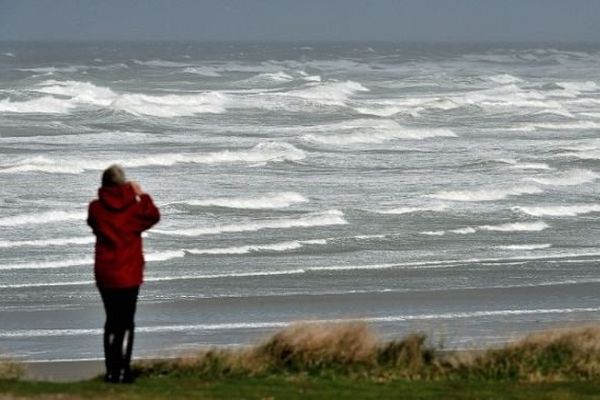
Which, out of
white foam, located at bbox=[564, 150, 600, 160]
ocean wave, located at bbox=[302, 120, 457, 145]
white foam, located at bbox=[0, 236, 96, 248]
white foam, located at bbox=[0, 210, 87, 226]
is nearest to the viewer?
white foam, located at bbox=[0, 236, 96, 248]

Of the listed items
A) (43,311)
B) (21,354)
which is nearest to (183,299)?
(43,311)

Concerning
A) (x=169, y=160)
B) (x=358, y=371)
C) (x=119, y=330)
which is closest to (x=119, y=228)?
(x=119, y=330)

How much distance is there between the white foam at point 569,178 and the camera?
1246 inches

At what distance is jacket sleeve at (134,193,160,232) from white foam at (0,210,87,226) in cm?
1500

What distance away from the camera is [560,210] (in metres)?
27.0

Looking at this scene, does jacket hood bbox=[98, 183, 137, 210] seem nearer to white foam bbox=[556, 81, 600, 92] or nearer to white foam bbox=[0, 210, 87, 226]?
white foam bbox=[0, 210, 87, 226]

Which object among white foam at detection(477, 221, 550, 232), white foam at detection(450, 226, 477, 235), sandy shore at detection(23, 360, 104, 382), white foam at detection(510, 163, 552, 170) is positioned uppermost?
sandy shore at detection(23, 360, 104, 382)

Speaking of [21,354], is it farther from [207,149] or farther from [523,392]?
[207,149]

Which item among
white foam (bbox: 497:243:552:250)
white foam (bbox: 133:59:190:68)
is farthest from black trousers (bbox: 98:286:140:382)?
white foam (bbox: 133:59:190:68)

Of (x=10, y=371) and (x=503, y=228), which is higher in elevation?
(x=10, y=371)

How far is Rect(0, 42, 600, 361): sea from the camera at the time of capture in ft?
54.1

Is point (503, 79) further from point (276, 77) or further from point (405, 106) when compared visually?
point (405, 106)

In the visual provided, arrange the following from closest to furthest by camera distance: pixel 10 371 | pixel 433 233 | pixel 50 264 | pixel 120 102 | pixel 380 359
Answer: pixel 10 371 → pixel 380 359 → pixel 50 264 → pixel 433 233 → pixel 120 102

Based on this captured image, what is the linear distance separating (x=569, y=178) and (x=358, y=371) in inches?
900
